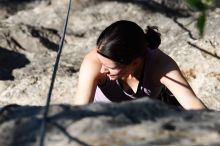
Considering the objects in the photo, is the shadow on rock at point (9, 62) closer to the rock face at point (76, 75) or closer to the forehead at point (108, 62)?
the rock face at point (76, 75)

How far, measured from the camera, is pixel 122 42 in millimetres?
2660

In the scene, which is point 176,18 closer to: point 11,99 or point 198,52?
point 198,52

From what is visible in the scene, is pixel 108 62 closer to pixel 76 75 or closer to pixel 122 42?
pixel 122 42

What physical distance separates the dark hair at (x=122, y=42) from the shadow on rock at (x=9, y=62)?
1017 mm

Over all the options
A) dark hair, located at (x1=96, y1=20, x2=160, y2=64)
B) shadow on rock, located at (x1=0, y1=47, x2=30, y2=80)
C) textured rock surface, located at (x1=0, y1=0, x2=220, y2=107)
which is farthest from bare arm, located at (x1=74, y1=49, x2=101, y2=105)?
shadow on rock, located at (x1=0, y1=47, x2=30, y2=80)

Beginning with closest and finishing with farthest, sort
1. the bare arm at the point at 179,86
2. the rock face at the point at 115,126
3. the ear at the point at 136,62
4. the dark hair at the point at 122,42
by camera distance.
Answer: the rock face at the point at 115,126 < the dark hair at the point at 122,42 < the ear at the point at 136,62 < the bare arm at the point at 179,86

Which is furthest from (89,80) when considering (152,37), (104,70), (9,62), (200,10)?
(200,10)

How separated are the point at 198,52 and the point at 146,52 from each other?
2.53 feet

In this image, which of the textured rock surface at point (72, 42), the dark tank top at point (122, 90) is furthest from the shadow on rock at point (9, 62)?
the dark tank top at point (122, 90)

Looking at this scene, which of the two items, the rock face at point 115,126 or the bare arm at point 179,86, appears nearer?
the rock face at point 115,126

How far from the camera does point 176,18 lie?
4211 mm

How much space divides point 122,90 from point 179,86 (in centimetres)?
23

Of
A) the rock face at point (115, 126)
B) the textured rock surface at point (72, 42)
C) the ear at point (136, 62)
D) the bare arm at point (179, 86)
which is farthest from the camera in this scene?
the textured rock surface at point (72, 42)

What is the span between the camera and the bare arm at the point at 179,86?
9.40 feet
